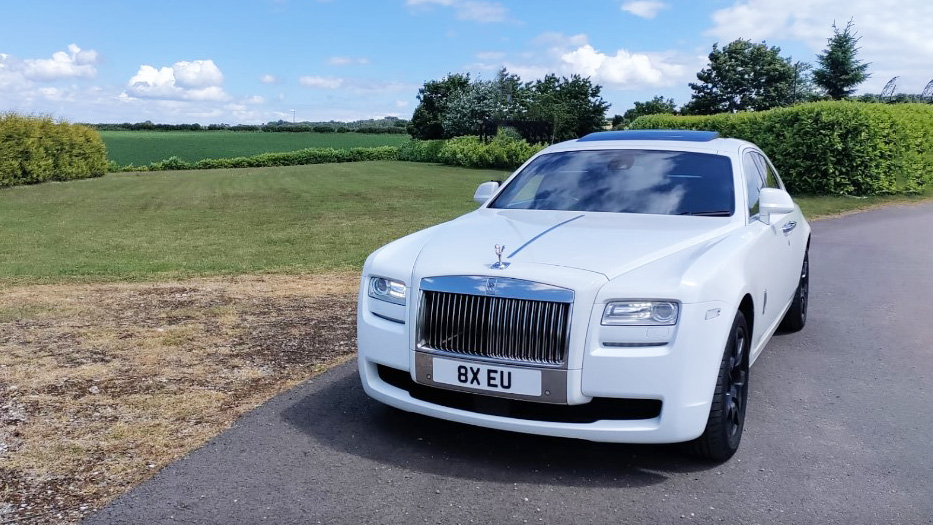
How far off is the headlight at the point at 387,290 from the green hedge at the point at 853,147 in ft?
63.9

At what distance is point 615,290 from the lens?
374 centimetres

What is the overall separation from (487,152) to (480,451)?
128 ft

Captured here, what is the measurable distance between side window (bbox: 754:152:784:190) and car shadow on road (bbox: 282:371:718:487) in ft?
9.60

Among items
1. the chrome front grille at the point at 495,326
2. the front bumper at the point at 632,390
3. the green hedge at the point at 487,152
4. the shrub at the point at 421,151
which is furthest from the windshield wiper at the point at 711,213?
the shrub at the point at 421,151

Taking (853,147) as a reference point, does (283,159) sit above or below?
below

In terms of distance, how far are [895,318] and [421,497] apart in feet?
19.0

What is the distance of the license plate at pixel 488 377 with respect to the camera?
12.5 feet

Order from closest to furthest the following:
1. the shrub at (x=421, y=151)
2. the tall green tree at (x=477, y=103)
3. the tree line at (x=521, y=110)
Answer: the tree line at (x=521, y=110) < the shrub at (x=421, y=151) < the tall green tree at (x=477, y=103)

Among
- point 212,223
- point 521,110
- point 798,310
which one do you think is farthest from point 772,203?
point 521,110

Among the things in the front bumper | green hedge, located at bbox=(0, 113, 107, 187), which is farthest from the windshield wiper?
green hedge, located at bbox=(0, 113, 107, 187)

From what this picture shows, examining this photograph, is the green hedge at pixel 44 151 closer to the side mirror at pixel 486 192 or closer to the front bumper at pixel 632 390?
the side mirror at pixel 486 192

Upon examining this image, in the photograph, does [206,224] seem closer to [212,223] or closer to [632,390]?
[212,223]

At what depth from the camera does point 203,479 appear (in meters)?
3.90

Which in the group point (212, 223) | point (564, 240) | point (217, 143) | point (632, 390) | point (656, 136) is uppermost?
point (656, 136)
